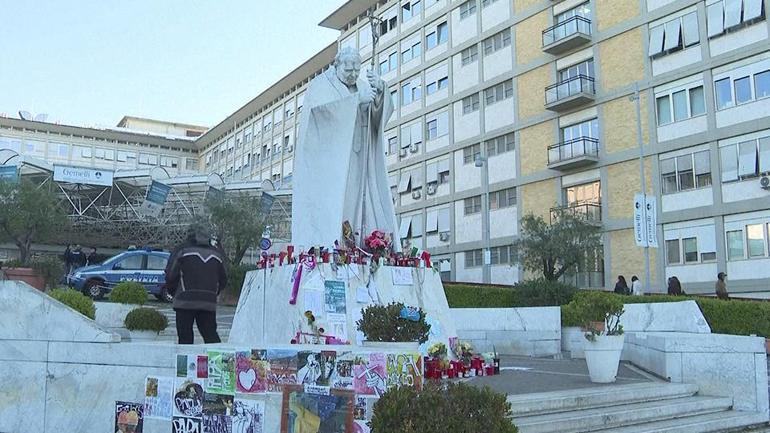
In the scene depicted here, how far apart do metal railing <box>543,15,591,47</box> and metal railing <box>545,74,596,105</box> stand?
2.03 m

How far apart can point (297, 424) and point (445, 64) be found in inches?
1532

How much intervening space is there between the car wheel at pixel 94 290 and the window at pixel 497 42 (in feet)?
79.1

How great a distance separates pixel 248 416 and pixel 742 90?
84.8ft

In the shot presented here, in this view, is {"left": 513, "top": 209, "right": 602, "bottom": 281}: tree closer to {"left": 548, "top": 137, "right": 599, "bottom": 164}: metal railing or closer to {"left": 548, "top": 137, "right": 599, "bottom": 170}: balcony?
{"left": 548, "top": 137, "right": 599, "bottom": 170}: balcony

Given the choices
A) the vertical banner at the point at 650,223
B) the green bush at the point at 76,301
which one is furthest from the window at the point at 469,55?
the green bush at the point at 76,301

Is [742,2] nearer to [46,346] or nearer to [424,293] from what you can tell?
[424,293]

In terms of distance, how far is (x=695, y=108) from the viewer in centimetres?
2859

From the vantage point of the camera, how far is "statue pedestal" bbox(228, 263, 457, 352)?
365 inches

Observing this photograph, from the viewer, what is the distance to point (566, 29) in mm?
34156

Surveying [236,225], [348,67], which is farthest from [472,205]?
[348,67]

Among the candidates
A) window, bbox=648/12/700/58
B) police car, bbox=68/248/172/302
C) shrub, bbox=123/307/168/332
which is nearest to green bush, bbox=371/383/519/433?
shrub, bbox=123/307/168/332

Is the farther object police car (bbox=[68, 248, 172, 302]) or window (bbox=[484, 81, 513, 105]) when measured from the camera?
window (bbox=[484, 81, 513, 105])

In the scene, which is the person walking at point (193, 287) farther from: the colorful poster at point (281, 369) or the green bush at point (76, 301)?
the green bush at point (76, 301)

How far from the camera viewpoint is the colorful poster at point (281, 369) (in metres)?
5.89
